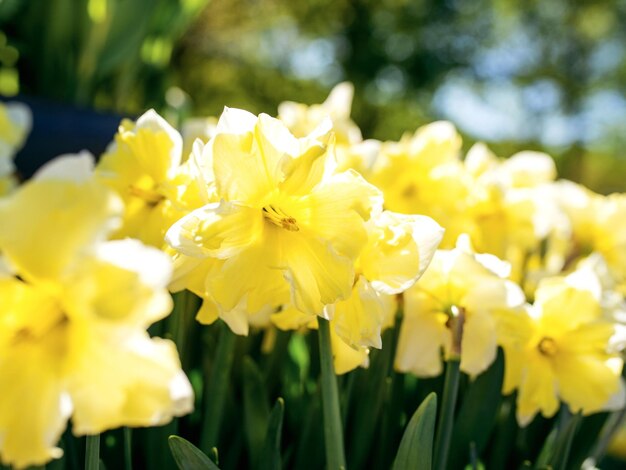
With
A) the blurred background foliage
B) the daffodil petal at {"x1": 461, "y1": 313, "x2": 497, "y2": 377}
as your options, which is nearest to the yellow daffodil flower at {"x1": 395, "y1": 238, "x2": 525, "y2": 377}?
the daffodil petal at {"x1": 461, "y1": 313, "x2": 497, "y2": 377}

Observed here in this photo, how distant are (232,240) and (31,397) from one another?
227 millimetres

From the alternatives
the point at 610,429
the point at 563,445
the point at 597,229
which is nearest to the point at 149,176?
A: the point at 563,445

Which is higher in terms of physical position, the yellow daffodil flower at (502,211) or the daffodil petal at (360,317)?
the daffodil petal at (360,317)

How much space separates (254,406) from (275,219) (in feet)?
1.12

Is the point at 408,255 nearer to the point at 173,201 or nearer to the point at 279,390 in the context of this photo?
the point at 173,201

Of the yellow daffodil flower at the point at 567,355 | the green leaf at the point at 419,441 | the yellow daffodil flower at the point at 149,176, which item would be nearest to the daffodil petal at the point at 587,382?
the yellow daffodil flower at the point at 567,355

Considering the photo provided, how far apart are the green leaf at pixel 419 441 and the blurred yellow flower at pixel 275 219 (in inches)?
5.9

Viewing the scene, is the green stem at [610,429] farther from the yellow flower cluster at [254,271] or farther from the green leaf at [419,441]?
the green leaf at [419,441]

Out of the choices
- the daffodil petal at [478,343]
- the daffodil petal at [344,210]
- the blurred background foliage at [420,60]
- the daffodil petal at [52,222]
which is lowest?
the blurred background foliage at [420,60]

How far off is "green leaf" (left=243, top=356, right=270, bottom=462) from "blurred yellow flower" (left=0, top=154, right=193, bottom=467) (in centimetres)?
44

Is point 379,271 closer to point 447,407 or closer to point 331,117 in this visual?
point 447,407

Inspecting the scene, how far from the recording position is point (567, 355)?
91cm

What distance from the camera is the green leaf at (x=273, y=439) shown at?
2.49 ft

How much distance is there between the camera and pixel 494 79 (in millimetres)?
14711
